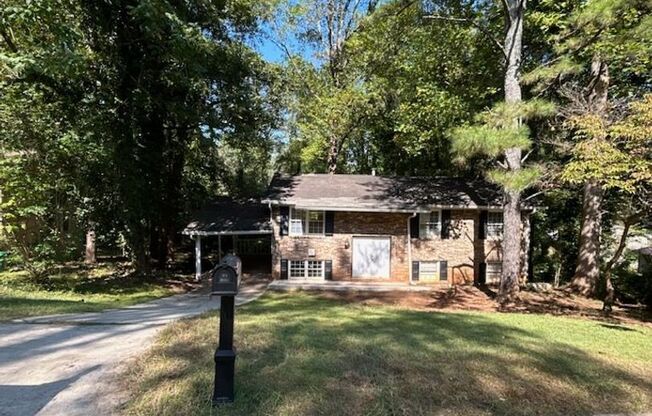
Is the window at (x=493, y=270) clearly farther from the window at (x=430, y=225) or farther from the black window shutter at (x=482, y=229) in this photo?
the window at (x=430, y=225)

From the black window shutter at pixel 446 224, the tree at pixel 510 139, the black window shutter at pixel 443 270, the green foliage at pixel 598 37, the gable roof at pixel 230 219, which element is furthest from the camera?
the gable roof at pixel 230 219

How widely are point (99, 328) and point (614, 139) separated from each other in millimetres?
10639

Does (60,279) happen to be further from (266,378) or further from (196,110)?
(266,378)

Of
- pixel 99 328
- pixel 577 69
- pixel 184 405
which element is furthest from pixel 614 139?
pixel 99 328

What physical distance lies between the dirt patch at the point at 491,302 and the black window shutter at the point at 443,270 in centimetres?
129

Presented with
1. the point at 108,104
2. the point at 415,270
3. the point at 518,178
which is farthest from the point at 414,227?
the point at 108,104

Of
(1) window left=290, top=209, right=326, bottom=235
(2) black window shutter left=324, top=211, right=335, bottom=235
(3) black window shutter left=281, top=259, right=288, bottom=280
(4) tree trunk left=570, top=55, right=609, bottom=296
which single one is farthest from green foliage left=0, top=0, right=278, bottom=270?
(4) tree trunk left=570, top=55, right=609, bottom=296

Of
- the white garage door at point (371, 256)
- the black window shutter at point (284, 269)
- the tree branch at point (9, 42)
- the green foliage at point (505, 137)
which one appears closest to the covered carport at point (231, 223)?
the black window shutter at point (284, 269)

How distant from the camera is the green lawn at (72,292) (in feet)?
27.6

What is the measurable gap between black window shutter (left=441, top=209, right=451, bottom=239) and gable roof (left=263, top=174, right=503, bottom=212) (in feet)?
1.48

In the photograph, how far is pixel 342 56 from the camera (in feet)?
85.5

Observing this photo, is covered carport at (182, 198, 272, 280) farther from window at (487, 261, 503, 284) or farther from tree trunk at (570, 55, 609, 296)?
tree trunk at (570, 55, 609, 296)

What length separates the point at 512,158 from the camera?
12.4m

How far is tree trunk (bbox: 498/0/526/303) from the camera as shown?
12383 mm
